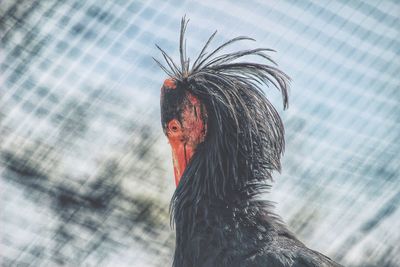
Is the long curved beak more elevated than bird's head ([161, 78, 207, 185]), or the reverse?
bird's head ([161, 78, 207, 185])

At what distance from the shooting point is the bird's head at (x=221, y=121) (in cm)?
278

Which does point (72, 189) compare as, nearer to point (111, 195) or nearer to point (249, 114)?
point (111, 195)

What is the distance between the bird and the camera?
2572mm

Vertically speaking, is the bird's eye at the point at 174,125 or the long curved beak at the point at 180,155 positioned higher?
the bird's eye at the point at 174,125

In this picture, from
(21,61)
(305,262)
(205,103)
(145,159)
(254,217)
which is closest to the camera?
(305,262)

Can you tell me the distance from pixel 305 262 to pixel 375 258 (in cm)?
196

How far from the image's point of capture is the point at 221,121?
9.27ft

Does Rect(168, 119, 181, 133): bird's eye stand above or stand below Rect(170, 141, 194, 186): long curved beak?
above

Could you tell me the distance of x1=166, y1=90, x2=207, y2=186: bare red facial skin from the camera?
2.89 meters

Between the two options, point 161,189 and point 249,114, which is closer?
point 249,114

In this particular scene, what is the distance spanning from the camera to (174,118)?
295 cm

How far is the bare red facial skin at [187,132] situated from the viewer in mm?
2891

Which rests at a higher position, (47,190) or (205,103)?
(205,103)

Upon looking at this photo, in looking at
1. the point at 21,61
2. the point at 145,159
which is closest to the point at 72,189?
the point at 145,159
